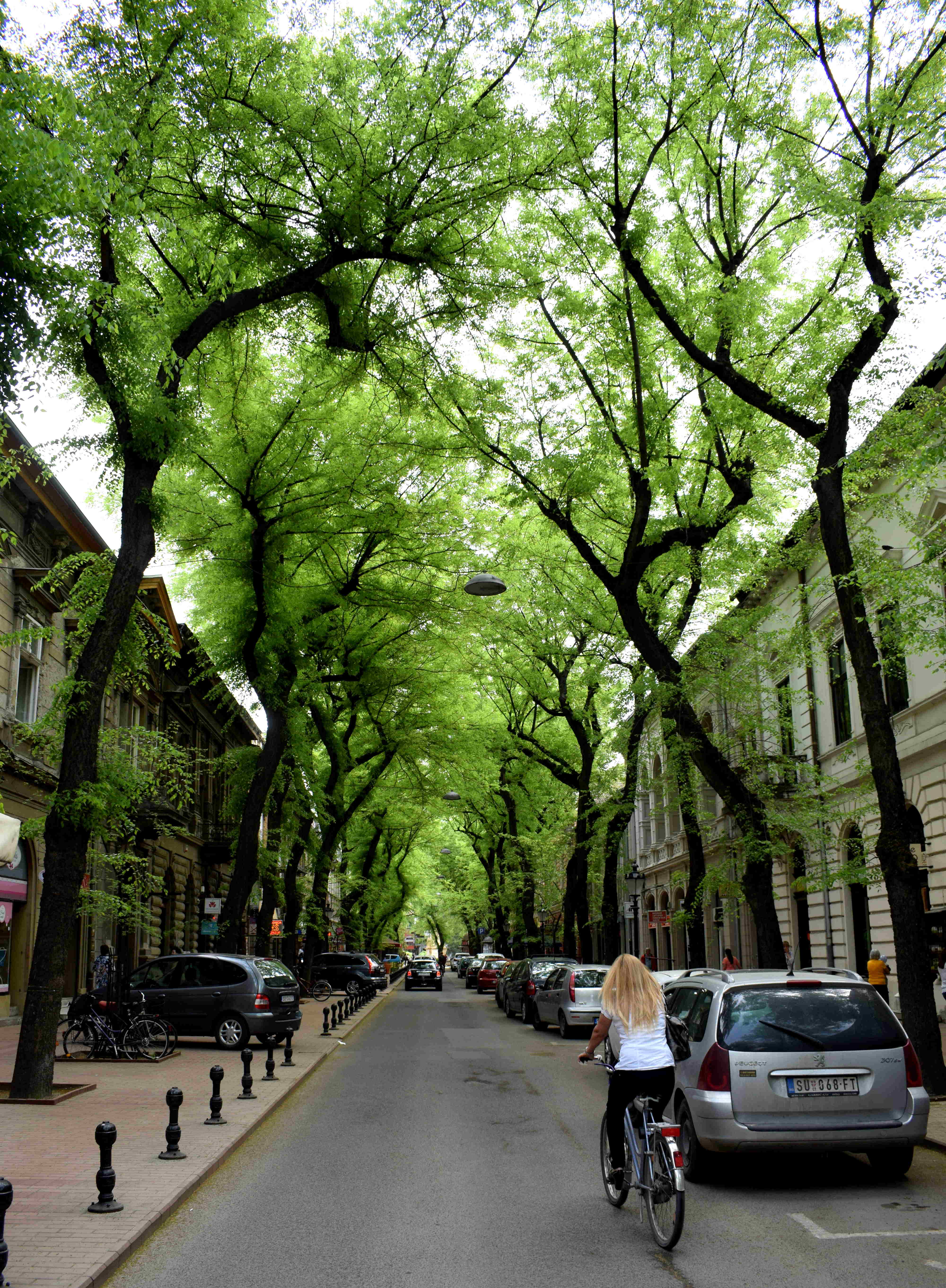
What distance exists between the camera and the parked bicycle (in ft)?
56.6

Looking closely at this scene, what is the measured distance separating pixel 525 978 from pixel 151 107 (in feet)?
79.3

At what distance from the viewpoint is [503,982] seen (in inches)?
1395

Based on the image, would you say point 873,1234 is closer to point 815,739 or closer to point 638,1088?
point 638,1088

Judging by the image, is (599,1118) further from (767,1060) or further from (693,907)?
(693,907)

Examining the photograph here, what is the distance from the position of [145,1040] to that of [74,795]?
647 cm

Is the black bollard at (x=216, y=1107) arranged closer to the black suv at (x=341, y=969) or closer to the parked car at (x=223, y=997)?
the parked car at (x=223, y=997)

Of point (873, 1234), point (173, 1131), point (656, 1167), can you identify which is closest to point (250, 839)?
point (173, 1131)

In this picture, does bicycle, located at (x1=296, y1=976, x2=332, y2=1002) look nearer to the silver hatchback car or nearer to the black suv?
the black suv

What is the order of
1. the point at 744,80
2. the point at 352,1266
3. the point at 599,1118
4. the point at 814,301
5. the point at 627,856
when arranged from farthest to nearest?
the point at 627,856
the point at 814,301
the point at 744,80
the point at 599,1118
the point at 352,1266

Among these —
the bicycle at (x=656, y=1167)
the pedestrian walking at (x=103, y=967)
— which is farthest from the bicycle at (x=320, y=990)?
the bicycle at (x=656, y=1167)

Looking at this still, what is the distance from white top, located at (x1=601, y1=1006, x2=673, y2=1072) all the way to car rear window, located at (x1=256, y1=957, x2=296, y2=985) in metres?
13.9

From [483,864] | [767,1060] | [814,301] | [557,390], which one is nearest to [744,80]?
[814,301]

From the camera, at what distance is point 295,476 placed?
837 inches

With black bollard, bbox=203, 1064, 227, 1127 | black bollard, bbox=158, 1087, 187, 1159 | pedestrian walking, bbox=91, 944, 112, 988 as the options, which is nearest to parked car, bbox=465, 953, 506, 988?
pedestrian walking, bbox=91, 944, 112, 988
